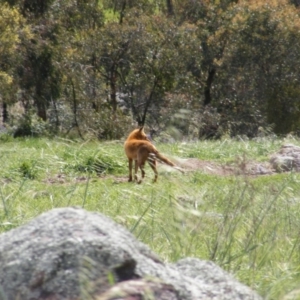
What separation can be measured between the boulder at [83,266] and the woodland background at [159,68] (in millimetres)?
21846

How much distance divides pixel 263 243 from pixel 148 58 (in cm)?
2582

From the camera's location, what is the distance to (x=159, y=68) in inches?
1192

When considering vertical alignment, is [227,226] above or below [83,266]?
below

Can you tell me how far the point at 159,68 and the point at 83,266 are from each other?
27870mm

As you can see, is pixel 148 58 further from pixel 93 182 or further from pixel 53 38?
pixel 93 182

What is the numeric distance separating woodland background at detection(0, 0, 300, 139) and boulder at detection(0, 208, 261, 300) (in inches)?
860

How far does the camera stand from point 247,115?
29359 mm

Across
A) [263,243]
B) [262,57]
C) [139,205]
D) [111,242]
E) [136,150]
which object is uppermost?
[111,242]

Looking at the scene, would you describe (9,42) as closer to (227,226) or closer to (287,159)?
(287,159)

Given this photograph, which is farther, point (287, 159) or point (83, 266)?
point (287, 159)

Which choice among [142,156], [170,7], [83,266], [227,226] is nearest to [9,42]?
[142,156]

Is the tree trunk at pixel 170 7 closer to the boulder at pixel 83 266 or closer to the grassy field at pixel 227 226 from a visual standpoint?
the grassy field at pixel 227 226

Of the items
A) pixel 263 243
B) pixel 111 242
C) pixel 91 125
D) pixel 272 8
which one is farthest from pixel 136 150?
pixel 272 8

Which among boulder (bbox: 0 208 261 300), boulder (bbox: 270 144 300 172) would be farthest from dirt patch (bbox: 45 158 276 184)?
boulder (bbox: 0 208 261 300)
